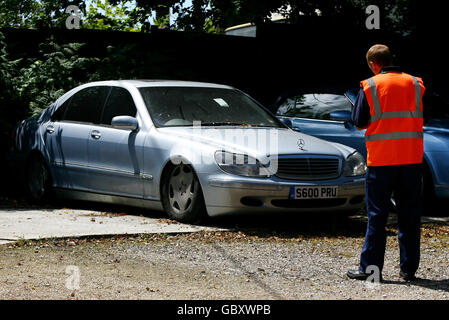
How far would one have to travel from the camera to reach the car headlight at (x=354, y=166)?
8227 mm

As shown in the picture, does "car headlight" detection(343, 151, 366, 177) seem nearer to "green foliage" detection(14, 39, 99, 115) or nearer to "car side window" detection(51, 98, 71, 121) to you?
"car side window" detection(51, 98, 71, 121)

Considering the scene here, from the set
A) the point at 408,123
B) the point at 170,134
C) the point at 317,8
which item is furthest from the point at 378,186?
the point at 317,8

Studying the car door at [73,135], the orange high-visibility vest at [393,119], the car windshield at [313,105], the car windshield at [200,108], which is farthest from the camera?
the car windshield at [313,105]

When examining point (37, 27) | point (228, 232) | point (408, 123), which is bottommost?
point (228, 232)

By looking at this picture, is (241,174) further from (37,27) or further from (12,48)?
(37,27)

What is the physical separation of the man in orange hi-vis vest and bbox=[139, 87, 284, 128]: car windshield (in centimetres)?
309

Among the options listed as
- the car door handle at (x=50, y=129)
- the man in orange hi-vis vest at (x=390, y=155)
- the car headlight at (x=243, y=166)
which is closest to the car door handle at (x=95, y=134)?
the car door handle at (x=50, y=129)

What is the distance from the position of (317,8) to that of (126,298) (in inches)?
412

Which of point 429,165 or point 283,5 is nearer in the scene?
point 429,165

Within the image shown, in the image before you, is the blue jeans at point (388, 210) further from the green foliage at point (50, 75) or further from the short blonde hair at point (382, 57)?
the green foliage at point (50, 75)

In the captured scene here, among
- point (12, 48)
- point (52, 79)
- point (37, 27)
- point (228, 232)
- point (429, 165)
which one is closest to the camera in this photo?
point (228, 232)

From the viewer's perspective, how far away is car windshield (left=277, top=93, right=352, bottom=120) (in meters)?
10.6

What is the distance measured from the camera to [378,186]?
5805mm

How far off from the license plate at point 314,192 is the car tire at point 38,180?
3.38m
